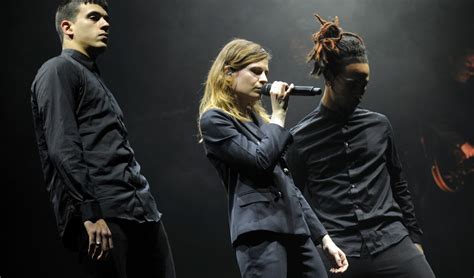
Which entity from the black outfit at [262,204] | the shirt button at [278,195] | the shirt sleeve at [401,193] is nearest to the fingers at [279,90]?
the black outfit at [262,204]

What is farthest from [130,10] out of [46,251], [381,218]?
[381,218]

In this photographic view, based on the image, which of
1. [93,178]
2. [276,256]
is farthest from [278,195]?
[93,178]

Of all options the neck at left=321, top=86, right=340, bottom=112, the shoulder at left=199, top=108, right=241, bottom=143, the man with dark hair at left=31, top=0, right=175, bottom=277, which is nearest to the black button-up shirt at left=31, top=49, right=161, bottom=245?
the man with dark hair at left=31, top=0, right=175, bottom=277

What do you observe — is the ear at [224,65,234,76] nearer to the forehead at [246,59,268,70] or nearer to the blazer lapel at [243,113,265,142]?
the forehead at [246,59,268,70]

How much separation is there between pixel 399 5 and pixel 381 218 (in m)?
2.18

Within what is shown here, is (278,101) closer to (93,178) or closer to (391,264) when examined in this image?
(93,178)

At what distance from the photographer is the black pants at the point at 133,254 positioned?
185cm

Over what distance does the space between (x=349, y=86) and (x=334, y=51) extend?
179 mm

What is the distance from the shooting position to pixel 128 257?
192 centimetres

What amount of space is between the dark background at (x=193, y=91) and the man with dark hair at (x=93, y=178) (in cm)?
159

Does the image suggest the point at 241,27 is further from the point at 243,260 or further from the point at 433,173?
the point at 243,260

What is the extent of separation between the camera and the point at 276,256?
1.92 meters

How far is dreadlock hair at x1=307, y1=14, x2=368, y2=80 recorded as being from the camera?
2.79 metres

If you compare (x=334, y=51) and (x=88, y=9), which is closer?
(x=88, y=9)
